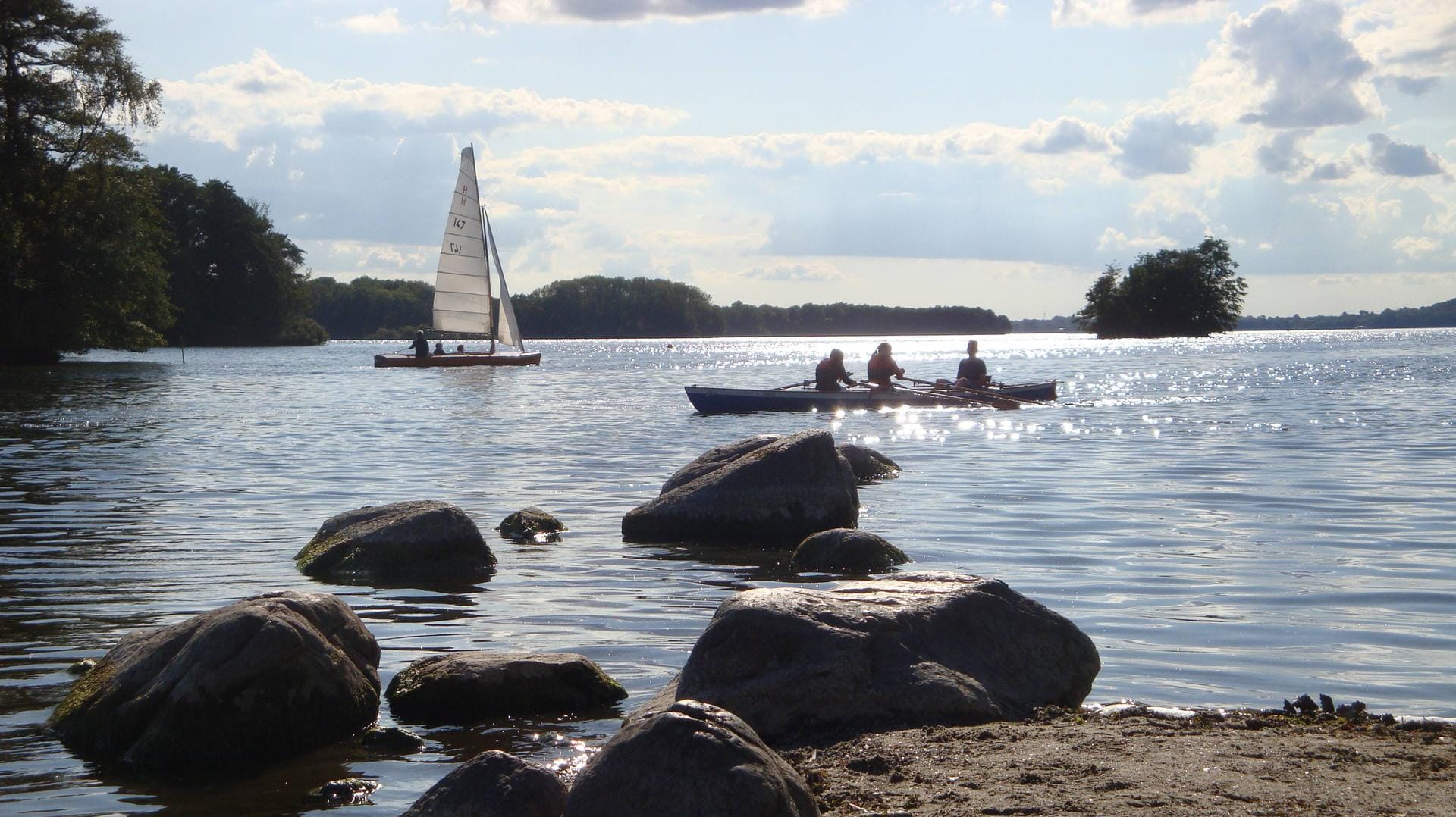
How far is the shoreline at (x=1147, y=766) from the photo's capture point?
4828mm

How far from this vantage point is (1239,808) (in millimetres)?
4727

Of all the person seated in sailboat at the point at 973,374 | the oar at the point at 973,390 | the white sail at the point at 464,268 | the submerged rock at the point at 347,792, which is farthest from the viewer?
the white sail at the point at 464,268

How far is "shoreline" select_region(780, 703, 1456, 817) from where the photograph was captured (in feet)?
15.8

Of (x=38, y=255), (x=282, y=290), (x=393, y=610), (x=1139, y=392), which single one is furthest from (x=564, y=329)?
(x=393, y=610)

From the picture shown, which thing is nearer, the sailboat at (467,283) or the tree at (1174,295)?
the sailboat at (467,283)

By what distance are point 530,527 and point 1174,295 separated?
4815 inches

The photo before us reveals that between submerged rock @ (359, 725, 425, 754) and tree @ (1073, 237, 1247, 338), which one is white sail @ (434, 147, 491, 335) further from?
tree @ (1073, 237, 1247, 338)

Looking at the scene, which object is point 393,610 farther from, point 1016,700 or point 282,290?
point 282,290

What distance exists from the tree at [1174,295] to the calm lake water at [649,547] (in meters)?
95.7

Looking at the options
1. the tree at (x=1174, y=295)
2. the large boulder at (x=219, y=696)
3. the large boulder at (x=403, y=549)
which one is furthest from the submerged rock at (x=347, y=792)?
the tree at (x=1174, y=295)

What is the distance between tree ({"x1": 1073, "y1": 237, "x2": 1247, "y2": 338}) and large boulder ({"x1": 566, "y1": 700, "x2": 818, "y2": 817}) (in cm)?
12612

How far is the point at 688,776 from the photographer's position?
4582mm

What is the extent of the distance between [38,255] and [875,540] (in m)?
46.4

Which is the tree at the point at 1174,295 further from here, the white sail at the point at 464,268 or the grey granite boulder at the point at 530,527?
the grey granite boulder at the point at 530,527
